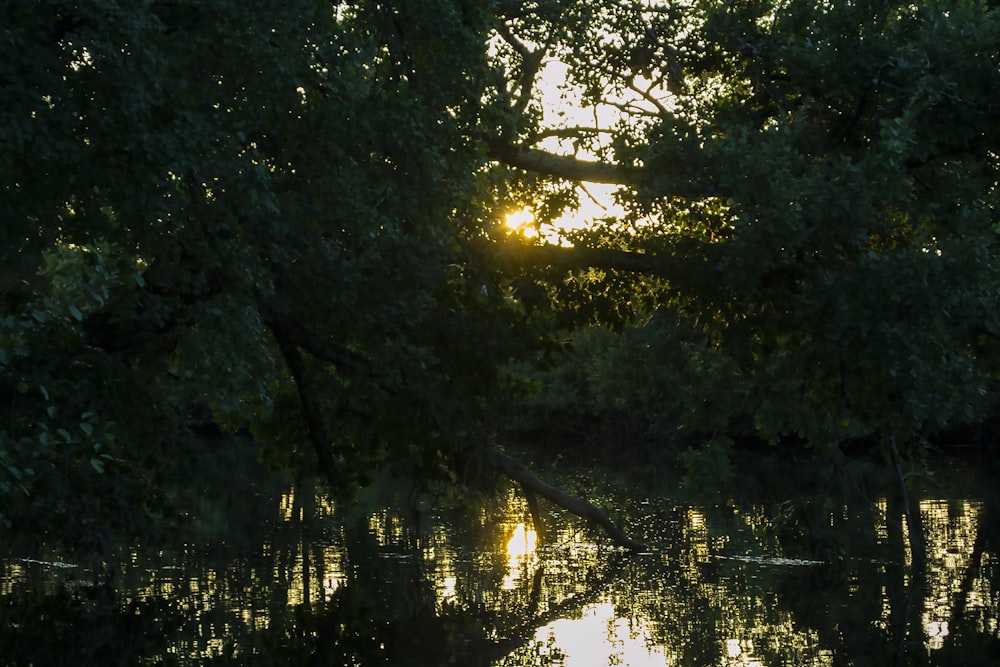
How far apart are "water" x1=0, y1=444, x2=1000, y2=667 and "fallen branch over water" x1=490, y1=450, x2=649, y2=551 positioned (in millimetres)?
369

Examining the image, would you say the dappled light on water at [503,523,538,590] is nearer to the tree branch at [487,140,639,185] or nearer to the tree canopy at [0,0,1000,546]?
the tree canopy at [0,0,1000,546]

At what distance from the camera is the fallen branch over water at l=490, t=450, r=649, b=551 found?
18625 millimetres

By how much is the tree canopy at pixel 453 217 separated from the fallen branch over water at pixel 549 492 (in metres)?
0.76

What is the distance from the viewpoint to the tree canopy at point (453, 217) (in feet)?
34.2

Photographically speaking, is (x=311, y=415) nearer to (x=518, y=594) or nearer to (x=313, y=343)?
(x=313, y=343)

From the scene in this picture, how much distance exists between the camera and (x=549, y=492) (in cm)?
1942

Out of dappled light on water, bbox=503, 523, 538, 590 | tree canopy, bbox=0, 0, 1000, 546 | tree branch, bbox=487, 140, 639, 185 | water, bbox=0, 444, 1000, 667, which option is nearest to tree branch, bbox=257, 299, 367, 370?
tree canopy, bbox=0, 0, 1000, 546

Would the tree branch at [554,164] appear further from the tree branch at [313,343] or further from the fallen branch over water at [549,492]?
the fallen branch over water at [549,492]

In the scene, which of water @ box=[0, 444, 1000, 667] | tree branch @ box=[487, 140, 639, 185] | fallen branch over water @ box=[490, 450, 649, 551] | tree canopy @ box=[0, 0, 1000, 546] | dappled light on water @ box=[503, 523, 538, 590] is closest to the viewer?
tree canopy @ box=[0, 0, 1000, 546]

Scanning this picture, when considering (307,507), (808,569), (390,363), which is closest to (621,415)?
(307,507)

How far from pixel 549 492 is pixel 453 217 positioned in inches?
232

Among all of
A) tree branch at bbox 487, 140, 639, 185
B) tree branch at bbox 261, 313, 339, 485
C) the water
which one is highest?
tree branch at bbox 487, 140, 639, 185

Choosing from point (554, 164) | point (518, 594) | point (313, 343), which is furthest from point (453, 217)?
point (518, 594)

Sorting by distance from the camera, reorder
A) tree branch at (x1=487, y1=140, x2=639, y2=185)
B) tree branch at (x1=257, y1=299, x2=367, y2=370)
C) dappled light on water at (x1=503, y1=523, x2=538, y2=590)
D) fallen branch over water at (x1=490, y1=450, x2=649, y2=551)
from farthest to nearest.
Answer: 1. fallen branch over water at (x1=490, y1=450, x2=649, y2=551)
2. dappled light on water at (x1=503, y1=523, x2=538, y2=590)
3. tree branch at (x1=487, y1=140, x2=639, y2=185)
4. tree branch at (x1=257, y1=299, x2=367, y2=370)
